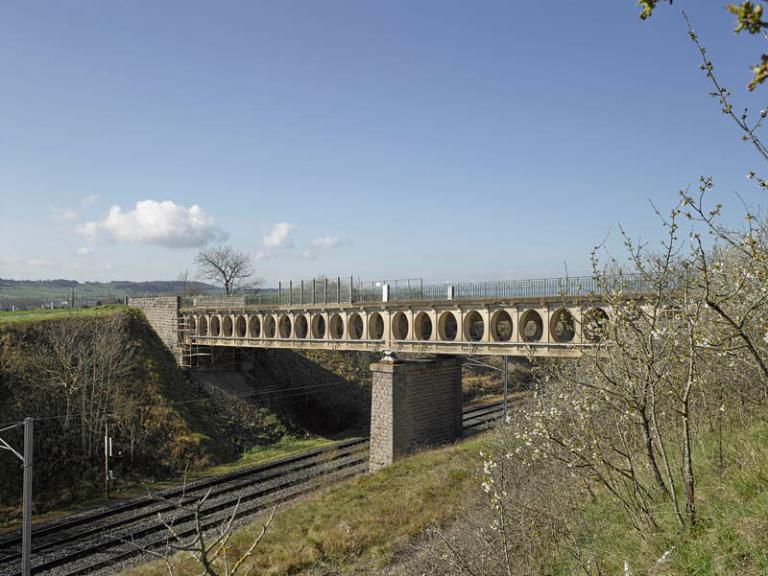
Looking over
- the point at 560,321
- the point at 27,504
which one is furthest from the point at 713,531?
the point at 560,321

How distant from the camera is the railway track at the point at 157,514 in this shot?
63.7ft

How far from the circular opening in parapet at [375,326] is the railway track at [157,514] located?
273 inches

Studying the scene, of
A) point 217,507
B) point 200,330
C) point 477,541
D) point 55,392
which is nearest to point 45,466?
point 55,392

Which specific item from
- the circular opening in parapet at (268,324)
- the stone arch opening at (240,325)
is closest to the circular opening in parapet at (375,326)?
the circular opening in parapet at (268,324)

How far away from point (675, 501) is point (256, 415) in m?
37.4

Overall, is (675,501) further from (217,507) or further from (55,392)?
(55,392)

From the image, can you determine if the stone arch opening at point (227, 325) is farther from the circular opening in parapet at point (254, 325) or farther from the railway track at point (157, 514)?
the railway track at point (157, 514)

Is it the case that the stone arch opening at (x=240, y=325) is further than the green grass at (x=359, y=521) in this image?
Yes

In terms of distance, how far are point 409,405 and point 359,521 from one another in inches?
417

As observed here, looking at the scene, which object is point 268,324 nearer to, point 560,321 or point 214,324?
point 214,324

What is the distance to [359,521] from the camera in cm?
1972

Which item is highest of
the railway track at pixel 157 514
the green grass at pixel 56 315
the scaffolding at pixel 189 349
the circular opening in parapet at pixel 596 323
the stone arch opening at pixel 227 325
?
the circular opening in parapet at pixel 596 323

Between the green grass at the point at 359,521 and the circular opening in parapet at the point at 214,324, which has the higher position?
the circular opening in parapet at the point at 214,324

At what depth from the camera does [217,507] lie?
24.0 meters
